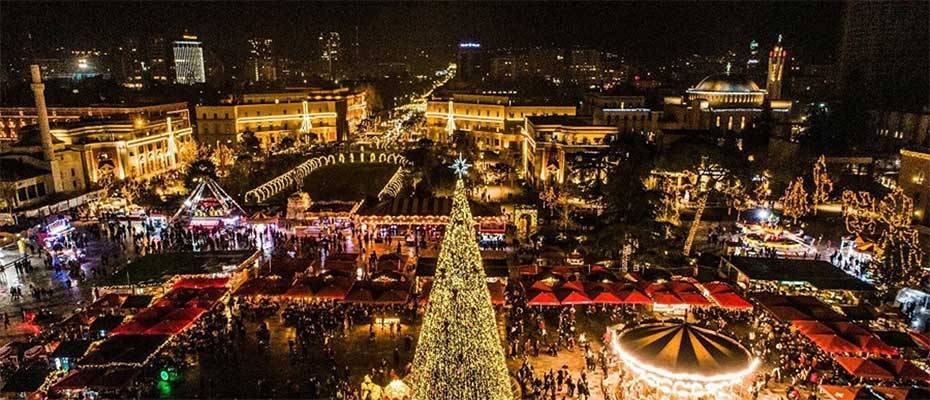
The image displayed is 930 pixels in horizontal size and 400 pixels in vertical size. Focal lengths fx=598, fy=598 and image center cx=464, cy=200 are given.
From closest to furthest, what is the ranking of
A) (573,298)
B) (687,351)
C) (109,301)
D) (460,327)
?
1. (460,327)
2. (687,351)
3. (109,301)
4. (573,298)

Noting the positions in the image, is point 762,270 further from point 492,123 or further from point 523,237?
point 492,123

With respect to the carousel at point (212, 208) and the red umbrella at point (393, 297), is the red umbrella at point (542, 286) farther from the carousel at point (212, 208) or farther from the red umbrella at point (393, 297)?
the carousel at point (212, 208)

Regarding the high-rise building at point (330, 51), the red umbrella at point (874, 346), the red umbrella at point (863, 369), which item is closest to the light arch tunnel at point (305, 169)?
the red umbrella at point (863, 369)

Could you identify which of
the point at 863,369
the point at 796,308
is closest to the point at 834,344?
the point at 863,369

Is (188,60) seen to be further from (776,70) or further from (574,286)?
(574,286)

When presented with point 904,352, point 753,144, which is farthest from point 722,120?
point 904,352

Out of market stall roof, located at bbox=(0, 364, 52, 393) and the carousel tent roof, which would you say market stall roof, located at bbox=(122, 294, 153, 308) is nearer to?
market stall roof, located at bbox=(0, 364, 52, 393)
